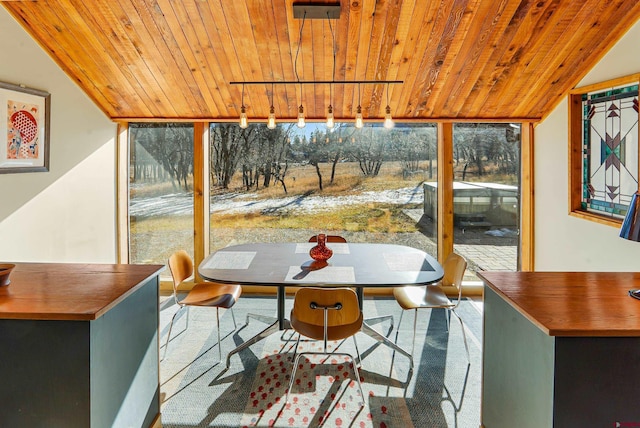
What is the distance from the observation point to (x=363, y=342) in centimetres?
329

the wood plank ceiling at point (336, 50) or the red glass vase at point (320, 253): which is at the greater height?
the wood plank ceiling at point (336, 50)

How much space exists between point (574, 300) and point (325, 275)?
1396mm

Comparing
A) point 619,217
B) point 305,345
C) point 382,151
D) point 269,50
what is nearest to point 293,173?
point 382,151

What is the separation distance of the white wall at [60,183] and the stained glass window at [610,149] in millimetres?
4341

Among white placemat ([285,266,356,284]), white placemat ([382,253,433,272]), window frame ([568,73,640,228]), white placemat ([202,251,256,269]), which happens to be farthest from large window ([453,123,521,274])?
white placemat ([202,251,256,269])

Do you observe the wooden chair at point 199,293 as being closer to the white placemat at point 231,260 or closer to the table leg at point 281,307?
the white placemat at point 231,260

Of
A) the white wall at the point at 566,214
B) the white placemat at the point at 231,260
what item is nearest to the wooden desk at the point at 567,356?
the white wall at the point at 566,214

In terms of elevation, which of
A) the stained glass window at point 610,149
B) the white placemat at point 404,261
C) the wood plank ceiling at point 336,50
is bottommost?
the white placemat at point 404,261

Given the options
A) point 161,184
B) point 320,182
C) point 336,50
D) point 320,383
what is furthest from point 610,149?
point 161,184

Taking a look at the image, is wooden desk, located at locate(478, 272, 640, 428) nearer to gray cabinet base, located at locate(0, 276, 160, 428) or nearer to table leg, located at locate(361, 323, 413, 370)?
table leg, located at locate(361, 323, 413, 370)

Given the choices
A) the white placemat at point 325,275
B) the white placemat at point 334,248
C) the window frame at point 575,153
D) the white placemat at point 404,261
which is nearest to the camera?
the white placemat at point 325,275

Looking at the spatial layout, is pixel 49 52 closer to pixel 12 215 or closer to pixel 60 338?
pixel 12 215

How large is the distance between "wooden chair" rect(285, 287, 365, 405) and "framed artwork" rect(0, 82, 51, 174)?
7.55 ft

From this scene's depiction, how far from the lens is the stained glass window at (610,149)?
117 inches
